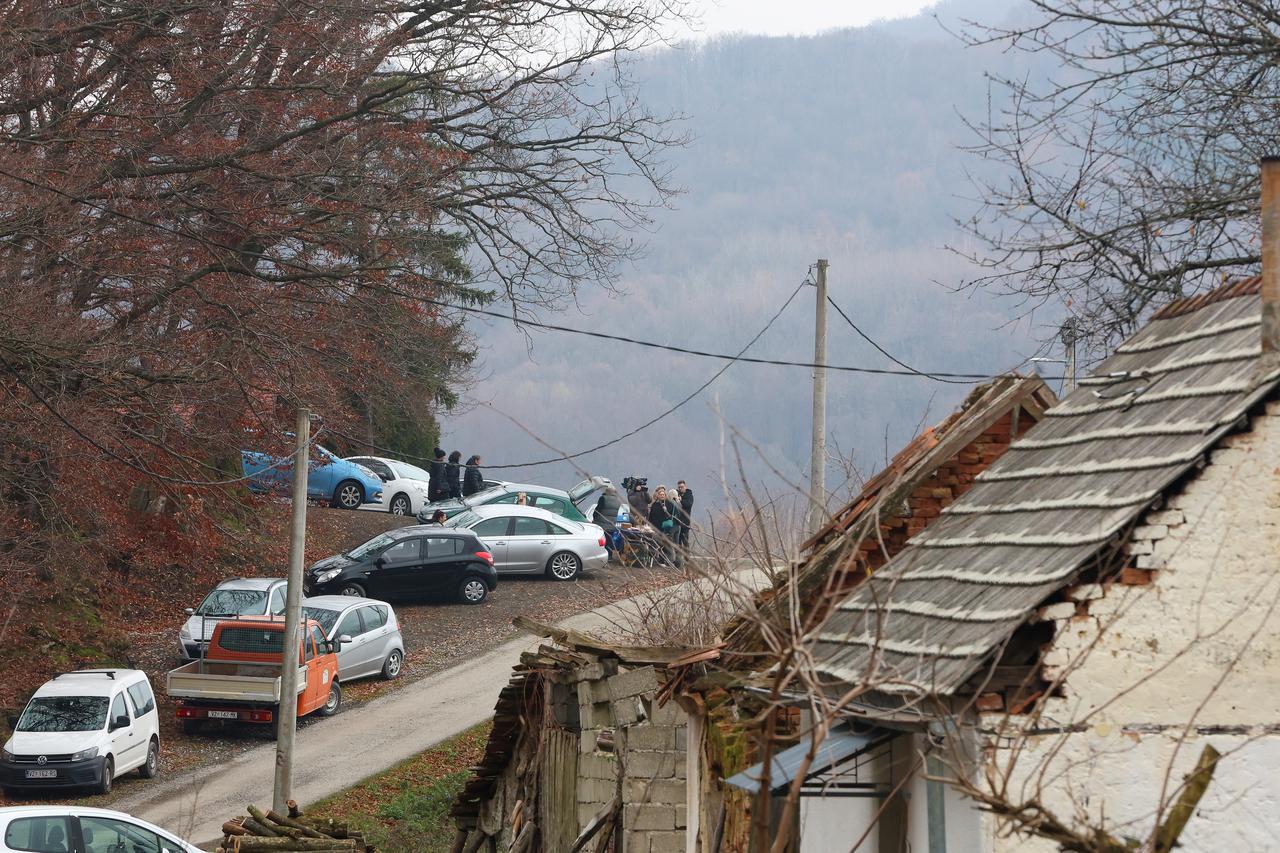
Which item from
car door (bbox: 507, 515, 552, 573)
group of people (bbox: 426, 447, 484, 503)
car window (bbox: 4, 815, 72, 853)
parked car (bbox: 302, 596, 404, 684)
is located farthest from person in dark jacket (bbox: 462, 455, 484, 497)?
car window (bbox: 4, 815, 72, 853)

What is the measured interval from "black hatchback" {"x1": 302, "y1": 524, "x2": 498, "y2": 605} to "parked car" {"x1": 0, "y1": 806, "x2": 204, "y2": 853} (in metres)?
17.1

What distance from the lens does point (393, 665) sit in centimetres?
2880

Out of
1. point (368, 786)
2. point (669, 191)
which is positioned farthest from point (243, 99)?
point (368, 786)

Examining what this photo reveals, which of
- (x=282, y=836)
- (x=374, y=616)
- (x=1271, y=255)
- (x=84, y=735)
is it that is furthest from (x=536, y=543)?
(x=1271, y=255)

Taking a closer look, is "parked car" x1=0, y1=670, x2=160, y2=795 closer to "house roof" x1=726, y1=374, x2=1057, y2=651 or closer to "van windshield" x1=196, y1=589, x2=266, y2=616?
"van windshield" x1=196, y1=589, x2=266, y2=616

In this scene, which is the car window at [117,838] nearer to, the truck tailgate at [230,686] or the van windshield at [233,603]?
the truck tailgate at [230,686]

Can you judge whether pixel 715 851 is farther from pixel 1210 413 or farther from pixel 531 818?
pixel 531 818

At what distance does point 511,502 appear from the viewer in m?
39.7

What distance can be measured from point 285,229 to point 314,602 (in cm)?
772

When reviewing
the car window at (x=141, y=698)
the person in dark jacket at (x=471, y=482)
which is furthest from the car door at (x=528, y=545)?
the car window at (x=141, y=698)

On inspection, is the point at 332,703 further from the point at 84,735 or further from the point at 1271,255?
the point at 1271,255

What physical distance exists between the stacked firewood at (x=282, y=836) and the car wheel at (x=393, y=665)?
9945 mm

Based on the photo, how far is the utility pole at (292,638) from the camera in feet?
69.1

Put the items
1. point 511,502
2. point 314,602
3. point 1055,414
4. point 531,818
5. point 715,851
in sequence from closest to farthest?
point 1055,414 < point 715,851 < point 531,818 < point 314,602 < point 511,502
